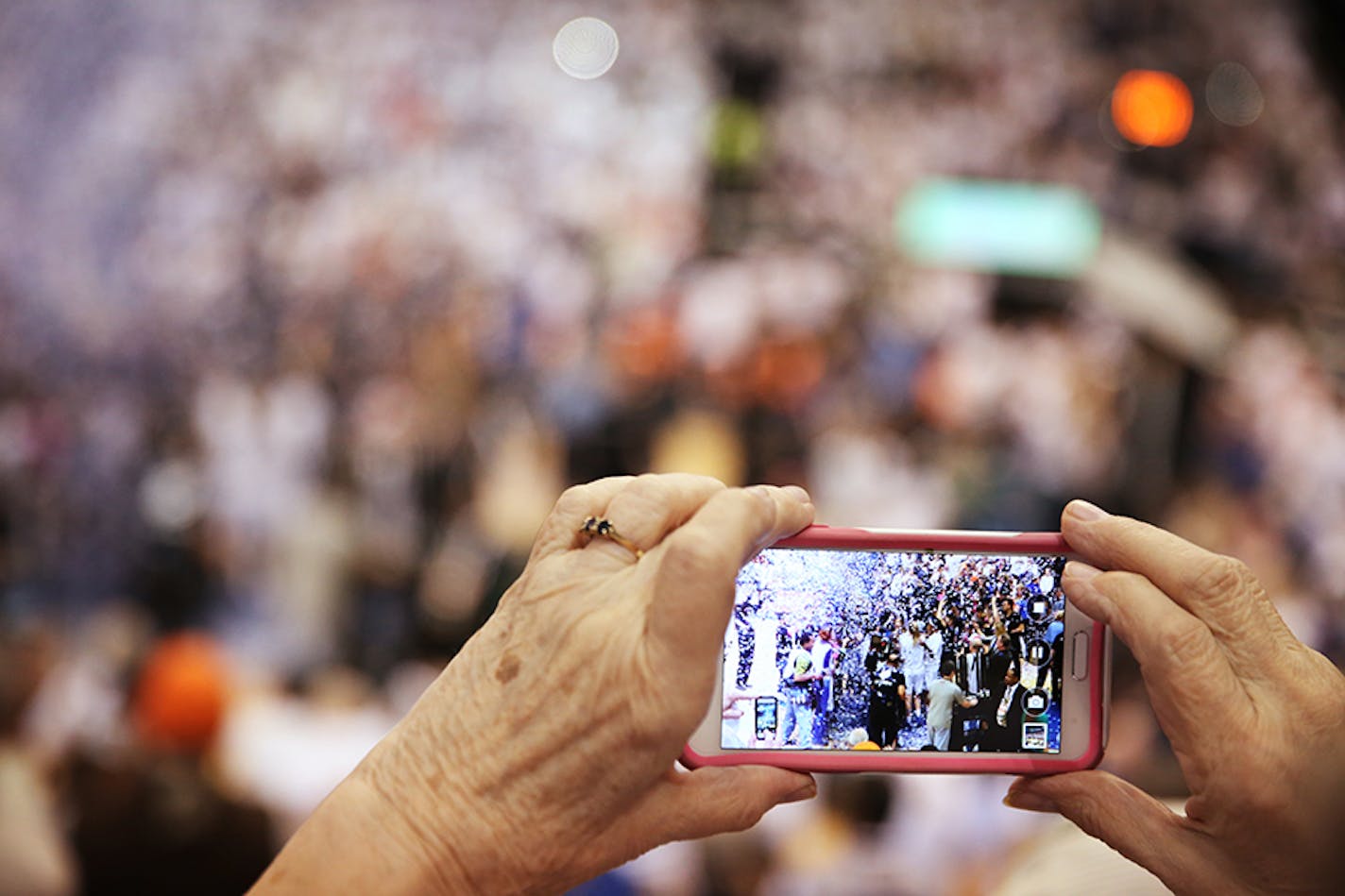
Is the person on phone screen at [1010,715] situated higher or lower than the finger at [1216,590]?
lower

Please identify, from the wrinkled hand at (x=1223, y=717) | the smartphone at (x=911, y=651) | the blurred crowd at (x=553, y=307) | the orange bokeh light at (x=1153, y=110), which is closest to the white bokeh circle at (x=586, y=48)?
the blurred crowd at (x=553, y=307)

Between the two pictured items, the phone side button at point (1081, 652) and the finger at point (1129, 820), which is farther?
the phone side button at point (1081, 652)

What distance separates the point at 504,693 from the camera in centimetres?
79

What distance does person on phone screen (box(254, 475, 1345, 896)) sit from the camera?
74 centimetres

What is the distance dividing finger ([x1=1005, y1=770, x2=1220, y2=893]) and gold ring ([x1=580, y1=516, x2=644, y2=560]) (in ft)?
1.38

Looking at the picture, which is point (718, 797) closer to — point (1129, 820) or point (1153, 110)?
point (1129, 820)

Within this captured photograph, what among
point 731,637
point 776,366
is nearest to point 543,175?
point 776,366

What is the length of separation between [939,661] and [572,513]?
386 mm

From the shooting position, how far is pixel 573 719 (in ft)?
2.48

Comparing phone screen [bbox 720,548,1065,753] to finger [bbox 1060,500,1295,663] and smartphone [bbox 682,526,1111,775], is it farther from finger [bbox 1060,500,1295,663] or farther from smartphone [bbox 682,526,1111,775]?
finger [bbox 1060,500,1295,663]

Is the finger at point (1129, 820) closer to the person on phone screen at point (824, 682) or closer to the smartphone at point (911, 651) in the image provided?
the smartphone at point (911, 651)

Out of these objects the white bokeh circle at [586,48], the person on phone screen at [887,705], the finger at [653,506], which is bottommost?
the person on phone screen at [887,705]

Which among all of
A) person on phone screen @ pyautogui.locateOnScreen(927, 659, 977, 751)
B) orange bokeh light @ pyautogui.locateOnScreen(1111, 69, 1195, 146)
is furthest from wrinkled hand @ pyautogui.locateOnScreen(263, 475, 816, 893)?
orange bokeh light @ pyautogui.locateOnScreen(1111, 69, 1195, 146)

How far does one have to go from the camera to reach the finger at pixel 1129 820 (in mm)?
812
